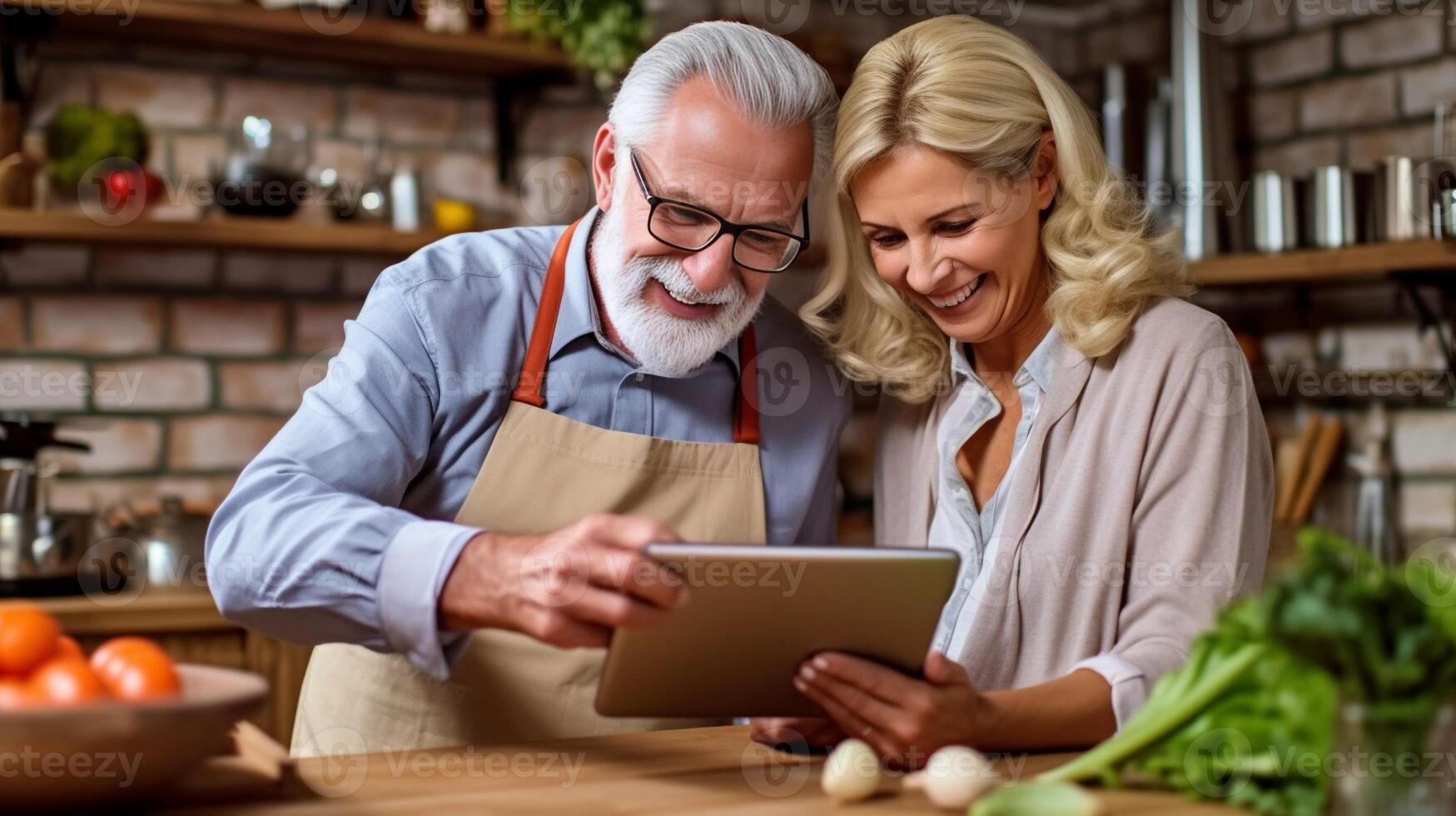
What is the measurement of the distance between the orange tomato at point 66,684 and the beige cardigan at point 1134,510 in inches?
38.6

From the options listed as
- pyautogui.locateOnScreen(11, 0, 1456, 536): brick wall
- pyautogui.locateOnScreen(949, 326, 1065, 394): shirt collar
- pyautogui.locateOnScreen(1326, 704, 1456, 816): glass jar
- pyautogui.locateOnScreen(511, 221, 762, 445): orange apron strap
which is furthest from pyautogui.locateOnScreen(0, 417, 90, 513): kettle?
pyautogui.locateOnScreen(1326, 704, 1456, 816): glass jar

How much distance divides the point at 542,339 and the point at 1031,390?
62 cm

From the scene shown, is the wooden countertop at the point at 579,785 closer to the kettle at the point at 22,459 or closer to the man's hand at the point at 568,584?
the man's hand at the point at 568,584

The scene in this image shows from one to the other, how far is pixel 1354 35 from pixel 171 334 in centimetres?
295

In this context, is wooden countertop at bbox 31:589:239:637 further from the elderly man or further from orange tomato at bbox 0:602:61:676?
orange tomato at bbox 0:602:61:676

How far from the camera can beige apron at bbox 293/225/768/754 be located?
5.30ft

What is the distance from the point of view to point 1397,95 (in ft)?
10.6

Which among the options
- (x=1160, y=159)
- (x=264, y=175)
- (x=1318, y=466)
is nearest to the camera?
(x=264, y=175)

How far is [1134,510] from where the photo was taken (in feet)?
4.98

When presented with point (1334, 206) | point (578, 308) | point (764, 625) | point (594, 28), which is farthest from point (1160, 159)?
point (764, 625)

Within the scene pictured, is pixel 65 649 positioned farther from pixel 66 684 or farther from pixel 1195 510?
pixel 1195 510

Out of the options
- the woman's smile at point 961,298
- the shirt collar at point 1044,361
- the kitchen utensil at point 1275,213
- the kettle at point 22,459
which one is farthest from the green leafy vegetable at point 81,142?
the kitchen utensil at point 1275,213

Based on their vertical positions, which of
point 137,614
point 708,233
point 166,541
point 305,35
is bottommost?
point 137,614

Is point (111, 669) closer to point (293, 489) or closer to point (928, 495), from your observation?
point (293, 489)
